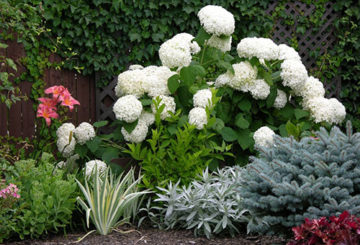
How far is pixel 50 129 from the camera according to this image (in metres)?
5.20

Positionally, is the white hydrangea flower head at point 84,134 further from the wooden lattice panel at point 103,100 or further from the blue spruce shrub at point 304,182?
the blue spruce shrub at point 304,182

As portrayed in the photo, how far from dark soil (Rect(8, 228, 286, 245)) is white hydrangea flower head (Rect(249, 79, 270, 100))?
1428 mm

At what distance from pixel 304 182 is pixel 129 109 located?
1795mm

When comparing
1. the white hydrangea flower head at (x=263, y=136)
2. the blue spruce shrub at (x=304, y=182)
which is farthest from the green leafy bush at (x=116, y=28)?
the blue spruce shrub at (x=304, y=182)

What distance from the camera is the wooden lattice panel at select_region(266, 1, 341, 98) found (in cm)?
620

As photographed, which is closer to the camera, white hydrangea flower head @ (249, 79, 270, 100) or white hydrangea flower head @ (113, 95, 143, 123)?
white hydrangea flower head @ (113, 95, 143, 123)

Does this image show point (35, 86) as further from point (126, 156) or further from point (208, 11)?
point (208, 11)

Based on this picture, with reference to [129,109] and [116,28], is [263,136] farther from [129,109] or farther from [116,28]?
[116,28]

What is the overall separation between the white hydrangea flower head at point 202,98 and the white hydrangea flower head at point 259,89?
0.42 meters

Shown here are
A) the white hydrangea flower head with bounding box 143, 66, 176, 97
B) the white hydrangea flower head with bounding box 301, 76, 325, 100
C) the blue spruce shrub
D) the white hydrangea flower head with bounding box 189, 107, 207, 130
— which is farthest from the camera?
the white hydrangea flower head with bounding box 301, 76, 325, 100

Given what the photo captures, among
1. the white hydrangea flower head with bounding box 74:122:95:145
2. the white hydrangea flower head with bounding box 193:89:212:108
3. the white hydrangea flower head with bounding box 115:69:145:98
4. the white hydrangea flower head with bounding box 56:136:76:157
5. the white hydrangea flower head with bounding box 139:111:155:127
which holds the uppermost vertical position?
the white hydrangea flower head with bounding box 115:69:145:98

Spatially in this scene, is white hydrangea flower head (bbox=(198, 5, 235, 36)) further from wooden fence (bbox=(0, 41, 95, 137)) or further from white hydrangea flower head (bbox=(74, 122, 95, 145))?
wooden fence (bbox=(0, 41, 95, 137))

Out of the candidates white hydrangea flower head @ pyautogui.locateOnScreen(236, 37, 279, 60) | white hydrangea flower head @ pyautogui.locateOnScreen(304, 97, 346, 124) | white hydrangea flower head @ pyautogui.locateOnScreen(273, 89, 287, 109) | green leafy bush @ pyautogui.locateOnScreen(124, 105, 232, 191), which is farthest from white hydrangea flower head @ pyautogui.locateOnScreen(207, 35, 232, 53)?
white hydrangea flower head @ pyautogui.locateOnScreen(304, 97, 346, 124)

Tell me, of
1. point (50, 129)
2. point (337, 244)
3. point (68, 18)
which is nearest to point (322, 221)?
point (337, 244)
